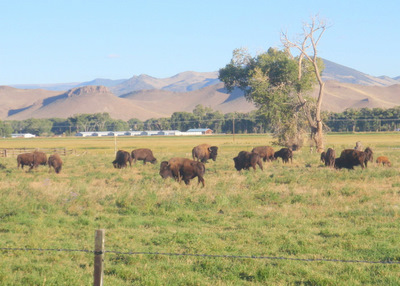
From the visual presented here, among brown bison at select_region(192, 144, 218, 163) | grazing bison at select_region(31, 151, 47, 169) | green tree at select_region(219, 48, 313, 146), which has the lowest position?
grazing bison at select_region(31, 151, 47, 169)

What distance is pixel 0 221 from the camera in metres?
13.5

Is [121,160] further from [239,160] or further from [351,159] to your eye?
[351,159]

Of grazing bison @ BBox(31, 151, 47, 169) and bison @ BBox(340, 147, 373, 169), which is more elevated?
bison @ BBox(340, 147, 373, 169)

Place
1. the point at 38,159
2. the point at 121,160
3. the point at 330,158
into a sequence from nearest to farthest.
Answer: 1. the point at 330,158
2. the point at 38,159
3. the point at 121,160

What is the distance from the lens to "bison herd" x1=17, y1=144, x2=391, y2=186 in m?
20.9

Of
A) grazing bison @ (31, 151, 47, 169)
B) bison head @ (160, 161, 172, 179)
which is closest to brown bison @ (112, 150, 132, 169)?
grazing bison @ (31, 151, 47, 169)

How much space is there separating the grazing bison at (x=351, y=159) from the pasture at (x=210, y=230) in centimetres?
458

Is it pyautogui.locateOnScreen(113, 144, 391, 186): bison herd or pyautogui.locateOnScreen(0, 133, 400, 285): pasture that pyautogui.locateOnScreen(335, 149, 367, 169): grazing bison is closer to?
pyautogui.locateOnScreen(113, 144, 391, 186): bison herd

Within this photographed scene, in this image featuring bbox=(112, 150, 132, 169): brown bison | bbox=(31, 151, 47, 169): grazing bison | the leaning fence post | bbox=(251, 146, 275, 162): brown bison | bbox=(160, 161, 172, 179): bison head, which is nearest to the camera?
the leaning fence post

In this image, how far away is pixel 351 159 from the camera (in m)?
26.7

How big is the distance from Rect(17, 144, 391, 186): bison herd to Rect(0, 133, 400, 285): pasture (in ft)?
2.39

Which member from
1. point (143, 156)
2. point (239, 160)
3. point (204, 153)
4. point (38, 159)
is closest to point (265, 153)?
point (204, 153)

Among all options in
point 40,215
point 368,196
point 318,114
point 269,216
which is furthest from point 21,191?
point 318,114

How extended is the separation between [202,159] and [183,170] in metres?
12.9
